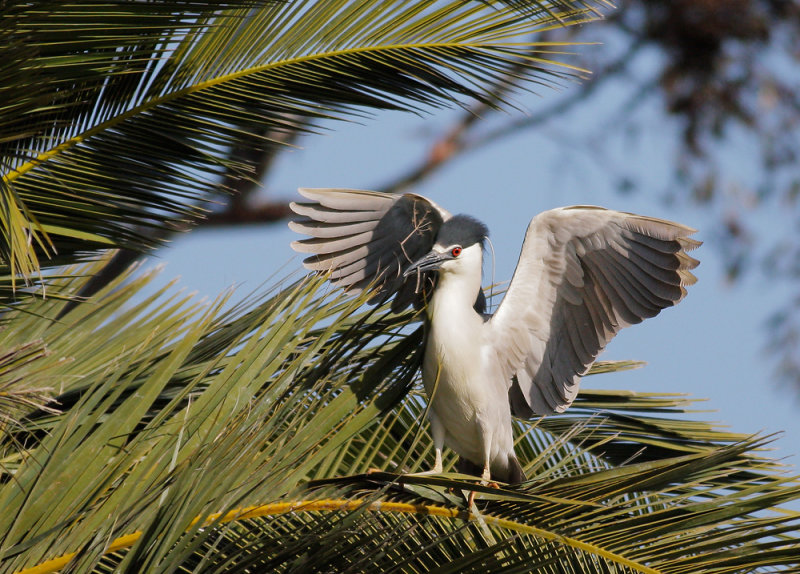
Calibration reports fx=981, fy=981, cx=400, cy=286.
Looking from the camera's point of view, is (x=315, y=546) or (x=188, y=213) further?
(x=188, y=213)

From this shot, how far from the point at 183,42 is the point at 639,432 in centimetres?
208

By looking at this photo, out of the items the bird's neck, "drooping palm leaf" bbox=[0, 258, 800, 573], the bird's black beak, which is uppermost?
the bird's black beak

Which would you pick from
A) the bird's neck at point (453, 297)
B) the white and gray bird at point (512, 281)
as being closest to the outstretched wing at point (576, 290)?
the white and gray bird at point (512, 281)

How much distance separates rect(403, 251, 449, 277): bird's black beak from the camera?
3146mm

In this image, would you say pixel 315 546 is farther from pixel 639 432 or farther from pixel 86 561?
pixel 639 432

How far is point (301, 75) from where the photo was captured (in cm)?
291

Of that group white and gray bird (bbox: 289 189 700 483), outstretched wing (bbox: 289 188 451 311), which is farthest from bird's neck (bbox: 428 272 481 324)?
outstretched wing (bbox: 289 188 451 311)

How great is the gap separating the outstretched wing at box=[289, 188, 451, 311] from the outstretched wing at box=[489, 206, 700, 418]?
0.33 meters

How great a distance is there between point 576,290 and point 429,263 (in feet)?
1.93

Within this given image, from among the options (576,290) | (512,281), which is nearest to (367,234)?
(512,281)

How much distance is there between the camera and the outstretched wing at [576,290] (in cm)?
328

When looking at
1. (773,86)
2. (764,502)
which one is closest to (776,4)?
(773,86)

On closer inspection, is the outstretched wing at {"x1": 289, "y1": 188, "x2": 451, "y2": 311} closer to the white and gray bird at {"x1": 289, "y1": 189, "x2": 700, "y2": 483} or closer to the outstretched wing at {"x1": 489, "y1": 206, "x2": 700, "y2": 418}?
the white and gray bird at {"x1": 289, "y1": 189, "x2": 700, "y2": 483}

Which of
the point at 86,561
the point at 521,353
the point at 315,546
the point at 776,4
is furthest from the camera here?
the point at 776,4
